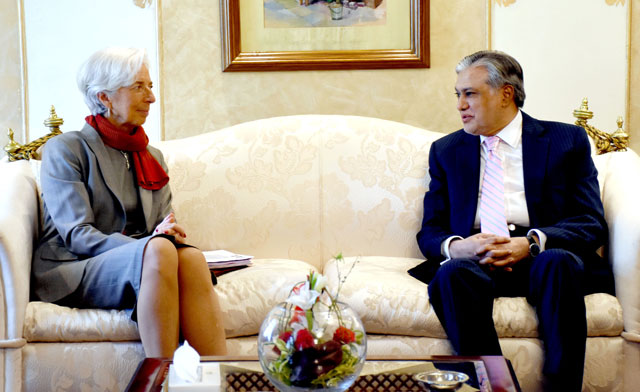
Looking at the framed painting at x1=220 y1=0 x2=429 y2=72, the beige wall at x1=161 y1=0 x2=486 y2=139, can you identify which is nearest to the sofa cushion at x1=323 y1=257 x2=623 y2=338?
the beige wall at x1=161 y1=0 x2=486 y2=139

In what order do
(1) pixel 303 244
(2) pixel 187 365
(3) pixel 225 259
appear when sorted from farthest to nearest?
(1) pixel 303 244, (3) pixel 225 259, (2) pixel 187 365

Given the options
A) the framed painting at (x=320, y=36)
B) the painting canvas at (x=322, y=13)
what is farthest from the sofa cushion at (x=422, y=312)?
the painting canvas at (x=322, y=13)

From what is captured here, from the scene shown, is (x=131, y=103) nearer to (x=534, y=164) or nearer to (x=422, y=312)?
(x=422, y=312)

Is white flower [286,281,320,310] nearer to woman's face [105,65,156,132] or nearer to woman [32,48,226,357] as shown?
woman [32,48,226,357]

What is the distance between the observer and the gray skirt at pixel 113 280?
101 inches

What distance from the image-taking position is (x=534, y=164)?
2.93 m

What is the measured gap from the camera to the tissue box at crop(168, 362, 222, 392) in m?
1.78

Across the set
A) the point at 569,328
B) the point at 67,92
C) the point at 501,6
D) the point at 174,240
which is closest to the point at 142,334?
the point at 174,240

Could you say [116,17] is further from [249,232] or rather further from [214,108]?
[249,232]

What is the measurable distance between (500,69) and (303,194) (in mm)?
941

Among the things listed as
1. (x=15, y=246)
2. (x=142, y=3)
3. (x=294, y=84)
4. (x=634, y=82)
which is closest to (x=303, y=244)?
(x=294, y=84)

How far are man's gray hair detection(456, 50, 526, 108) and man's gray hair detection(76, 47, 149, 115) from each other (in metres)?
1.25

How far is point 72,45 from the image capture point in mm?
3750

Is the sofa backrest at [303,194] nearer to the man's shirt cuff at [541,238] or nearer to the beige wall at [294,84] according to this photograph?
the beige wall at [294,84]
